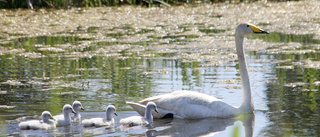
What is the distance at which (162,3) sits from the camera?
20578mm

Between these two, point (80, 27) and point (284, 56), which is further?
point (80, 27)

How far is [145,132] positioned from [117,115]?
0.77 m

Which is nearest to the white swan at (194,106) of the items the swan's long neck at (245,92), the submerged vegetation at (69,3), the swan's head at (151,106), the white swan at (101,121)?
the swan's long neck at (245,92)

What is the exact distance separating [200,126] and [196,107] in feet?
1.34

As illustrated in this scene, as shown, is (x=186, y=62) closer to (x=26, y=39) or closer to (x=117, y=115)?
(x=117, y=115)

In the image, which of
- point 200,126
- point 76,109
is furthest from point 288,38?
point 76,109

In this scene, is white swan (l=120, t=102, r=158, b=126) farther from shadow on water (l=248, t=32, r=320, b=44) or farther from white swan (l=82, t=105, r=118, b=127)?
shadow on water (l=248, t=32, r=320, b=44)

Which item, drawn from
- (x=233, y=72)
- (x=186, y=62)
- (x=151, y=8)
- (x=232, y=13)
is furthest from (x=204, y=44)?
(x=151, y=8)

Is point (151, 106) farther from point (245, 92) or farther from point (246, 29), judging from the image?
point (246, 29)

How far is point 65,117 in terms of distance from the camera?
6789 mm

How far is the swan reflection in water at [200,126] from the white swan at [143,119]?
0.13 meters

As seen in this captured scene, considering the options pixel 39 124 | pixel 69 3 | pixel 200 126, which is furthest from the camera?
pixel 69 3

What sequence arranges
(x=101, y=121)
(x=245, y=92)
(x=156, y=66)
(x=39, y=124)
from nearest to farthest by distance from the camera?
(x=39, y=124) < (x=101, y=121) < (x=245, y=92) < (x=156, y=66)

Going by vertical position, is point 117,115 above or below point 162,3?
below
